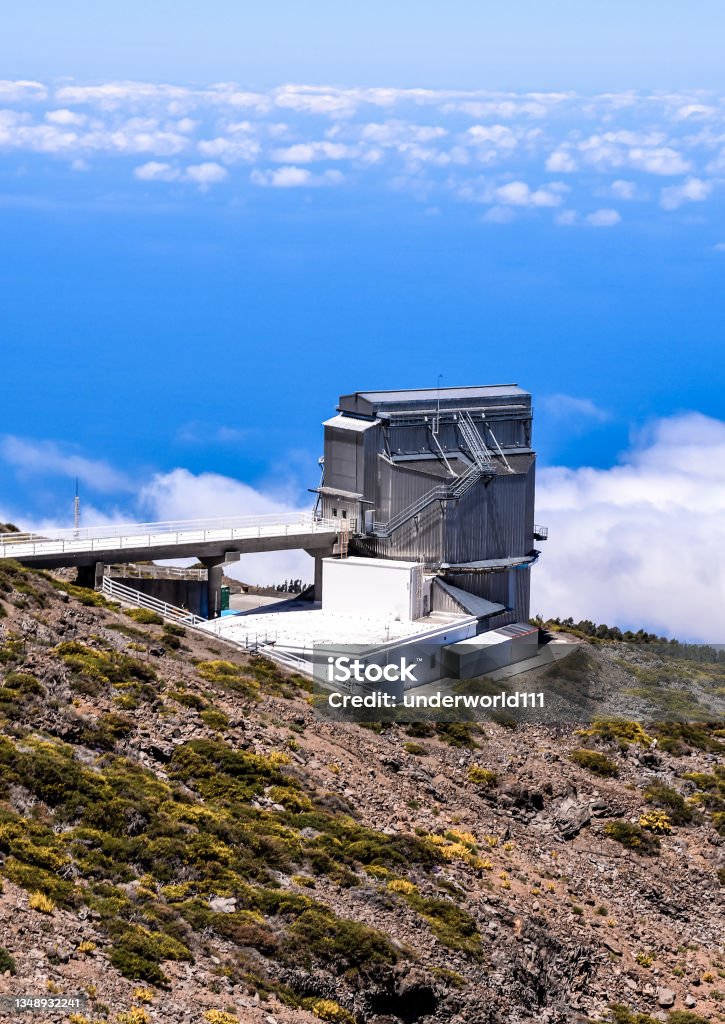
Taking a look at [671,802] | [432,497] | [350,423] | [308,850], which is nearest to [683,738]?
[671,802]

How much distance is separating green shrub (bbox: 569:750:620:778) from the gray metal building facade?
753cm

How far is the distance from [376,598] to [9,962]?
31.2 meters

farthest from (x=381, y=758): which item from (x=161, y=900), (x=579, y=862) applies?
(x=161, y=900)

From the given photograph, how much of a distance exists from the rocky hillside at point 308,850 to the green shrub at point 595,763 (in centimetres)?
7

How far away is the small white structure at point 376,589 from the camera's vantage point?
5519cm

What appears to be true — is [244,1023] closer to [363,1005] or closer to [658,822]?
[363,1005]

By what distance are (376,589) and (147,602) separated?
26.1ft

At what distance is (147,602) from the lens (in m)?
54.5

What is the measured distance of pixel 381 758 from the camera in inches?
1784

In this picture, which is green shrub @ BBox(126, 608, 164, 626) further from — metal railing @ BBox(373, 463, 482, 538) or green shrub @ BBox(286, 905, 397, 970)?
green shrub @ BBox(286, 905, 397, 970)

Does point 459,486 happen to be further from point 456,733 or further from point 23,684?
point 23,684

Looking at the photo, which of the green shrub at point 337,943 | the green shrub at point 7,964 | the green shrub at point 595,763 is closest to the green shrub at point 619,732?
the green shrub at point 595,763

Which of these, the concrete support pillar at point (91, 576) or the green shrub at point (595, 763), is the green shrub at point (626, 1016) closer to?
the green shrub at point (595, 763)

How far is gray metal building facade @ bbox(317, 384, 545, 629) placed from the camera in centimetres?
5644
